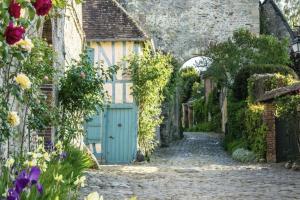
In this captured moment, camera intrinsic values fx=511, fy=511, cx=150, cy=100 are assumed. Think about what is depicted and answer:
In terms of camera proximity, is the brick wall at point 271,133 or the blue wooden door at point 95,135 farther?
the blue wooden door at point 95,135

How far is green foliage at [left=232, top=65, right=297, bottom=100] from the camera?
19.9 metres

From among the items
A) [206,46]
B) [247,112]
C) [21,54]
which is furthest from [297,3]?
[21,54]

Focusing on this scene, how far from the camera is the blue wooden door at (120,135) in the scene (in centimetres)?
1617

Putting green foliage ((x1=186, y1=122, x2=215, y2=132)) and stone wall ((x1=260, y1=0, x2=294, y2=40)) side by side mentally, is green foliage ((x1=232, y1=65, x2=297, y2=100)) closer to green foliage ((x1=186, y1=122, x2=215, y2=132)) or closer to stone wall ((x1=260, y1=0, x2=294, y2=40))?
stone wall ((x1=260, y1=0, x2=294, y2=40))

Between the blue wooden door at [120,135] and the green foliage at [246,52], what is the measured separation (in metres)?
7.37

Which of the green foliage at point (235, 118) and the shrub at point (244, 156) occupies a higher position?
the green foliage at point (235, 118)

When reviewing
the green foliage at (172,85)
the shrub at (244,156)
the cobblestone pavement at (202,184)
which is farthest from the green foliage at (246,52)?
the cobblestone pavement at (202,184)

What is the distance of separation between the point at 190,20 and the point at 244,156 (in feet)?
33.8

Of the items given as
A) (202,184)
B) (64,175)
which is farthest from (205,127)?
(64,175)

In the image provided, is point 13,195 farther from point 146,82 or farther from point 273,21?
point 273,21

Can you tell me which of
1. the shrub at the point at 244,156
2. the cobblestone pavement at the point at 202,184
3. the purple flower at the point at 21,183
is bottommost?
the cobblestone pavement at the point at 202,184

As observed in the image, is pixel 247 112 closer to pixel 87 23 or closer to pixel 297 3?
pixel 87 23

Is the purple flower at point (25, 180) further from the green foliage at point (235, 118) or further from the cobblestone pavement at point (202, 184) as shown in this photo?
the green foliage at point (235, 118)

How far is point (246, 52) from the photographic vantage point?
72.3 feet
